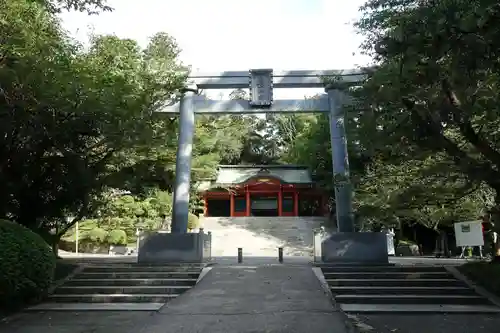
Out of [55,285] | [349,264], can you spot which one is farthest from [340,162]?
[55,285]

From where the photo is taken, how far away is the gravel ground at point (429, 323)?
25.2 feet

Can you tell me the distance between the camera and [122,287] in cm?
1104

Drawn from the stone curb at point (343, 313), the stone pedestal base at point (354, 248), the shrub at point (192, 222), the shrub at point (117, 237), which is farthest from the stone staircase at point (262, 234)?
the stone curb at point (343, 313)

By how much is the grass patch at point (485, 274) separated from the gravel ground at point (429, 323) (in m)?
1.88

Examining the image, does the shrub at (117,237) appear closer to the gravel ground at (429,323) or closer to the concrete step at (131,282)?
the concrete step at (131,282)

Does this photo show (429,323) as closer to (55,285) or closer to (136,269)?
(136,269)

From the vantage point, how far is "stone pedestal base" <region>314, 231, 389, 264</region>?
14.8m

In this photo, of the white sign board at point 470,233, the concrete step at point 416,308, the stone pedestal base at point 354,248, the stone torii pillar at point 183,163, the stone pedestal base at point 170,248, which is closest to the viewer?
the concrete step at point 416,308

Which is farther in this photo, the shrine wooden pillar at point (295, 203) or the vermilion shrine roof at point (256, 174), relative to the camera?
the shrine wooden pillar at point (295, 203)

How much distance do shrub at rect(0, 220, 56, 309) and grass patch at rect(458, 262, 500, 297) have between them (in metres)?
9.27

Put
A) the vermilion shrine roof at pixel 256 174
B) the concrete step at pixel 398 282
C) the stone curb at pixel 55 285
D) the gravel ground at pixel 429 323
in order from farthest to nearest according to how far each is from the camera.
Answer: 1. the vermilion shrine roof at pixel 256 174
2. the concrete step at pixel 398 282
3. the stone curb at pixel 55 285
4. the gravel ground at pixel 429 323

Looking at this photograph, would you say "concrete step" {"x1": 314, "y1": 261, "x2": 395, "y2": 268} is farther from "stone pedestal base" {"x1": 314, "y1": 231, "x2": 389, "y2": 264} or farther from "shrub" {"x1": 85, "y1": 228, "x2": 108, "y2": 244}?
"shrub" {"x1": 85, "y1": 228, "x2": 108, "y2": 244}

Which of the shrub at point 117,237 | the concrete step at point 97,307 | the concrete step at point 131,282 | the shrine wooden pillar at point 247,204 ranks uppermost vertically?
the shrine wooden pillar at point 247,204

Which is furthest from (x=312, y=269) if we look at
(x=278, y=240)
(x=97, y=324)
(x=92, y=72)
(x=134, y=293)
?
(x=278, y=240)
